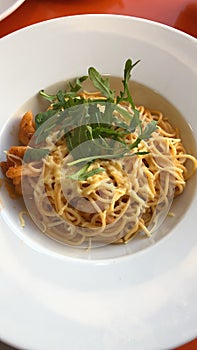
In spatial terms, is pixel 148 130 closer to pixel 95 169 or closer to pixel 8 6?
pixel 95 169

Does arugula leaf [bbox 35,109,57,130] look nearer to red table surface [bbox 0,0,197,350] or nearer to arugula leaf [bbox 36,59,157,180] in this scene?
arugula leaf [bbox 36,59,157,180]

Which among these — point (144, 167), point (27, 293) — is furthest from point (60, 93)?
point (27, 293)

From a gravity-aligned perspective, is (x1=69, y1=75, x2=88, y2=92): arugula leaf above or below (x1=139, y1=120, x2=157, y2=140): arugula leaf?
above

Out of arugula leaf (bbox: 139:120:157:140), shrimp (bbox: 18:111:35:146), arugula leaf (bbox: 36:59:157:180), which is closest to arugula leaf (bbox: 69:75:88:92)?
arugula leaf (bbox: 36:59:157:180)

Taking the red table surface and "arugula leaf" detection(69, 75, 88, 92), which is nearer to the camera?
"arugula leaf" detection(69, 75, 88, 92)

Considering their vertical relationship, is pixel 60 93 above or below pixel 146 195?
above

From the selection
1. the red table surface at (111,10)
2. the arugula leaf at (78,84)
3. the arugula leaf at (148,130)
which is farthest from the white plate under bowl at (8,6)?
the arugula leaf at (148,130)

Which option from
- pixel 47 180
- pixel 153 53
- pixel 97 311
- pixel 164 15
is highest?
pixel 164 15

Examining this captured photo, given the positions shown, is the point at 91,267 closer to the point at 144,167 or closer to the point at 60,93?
the point at 144,167
